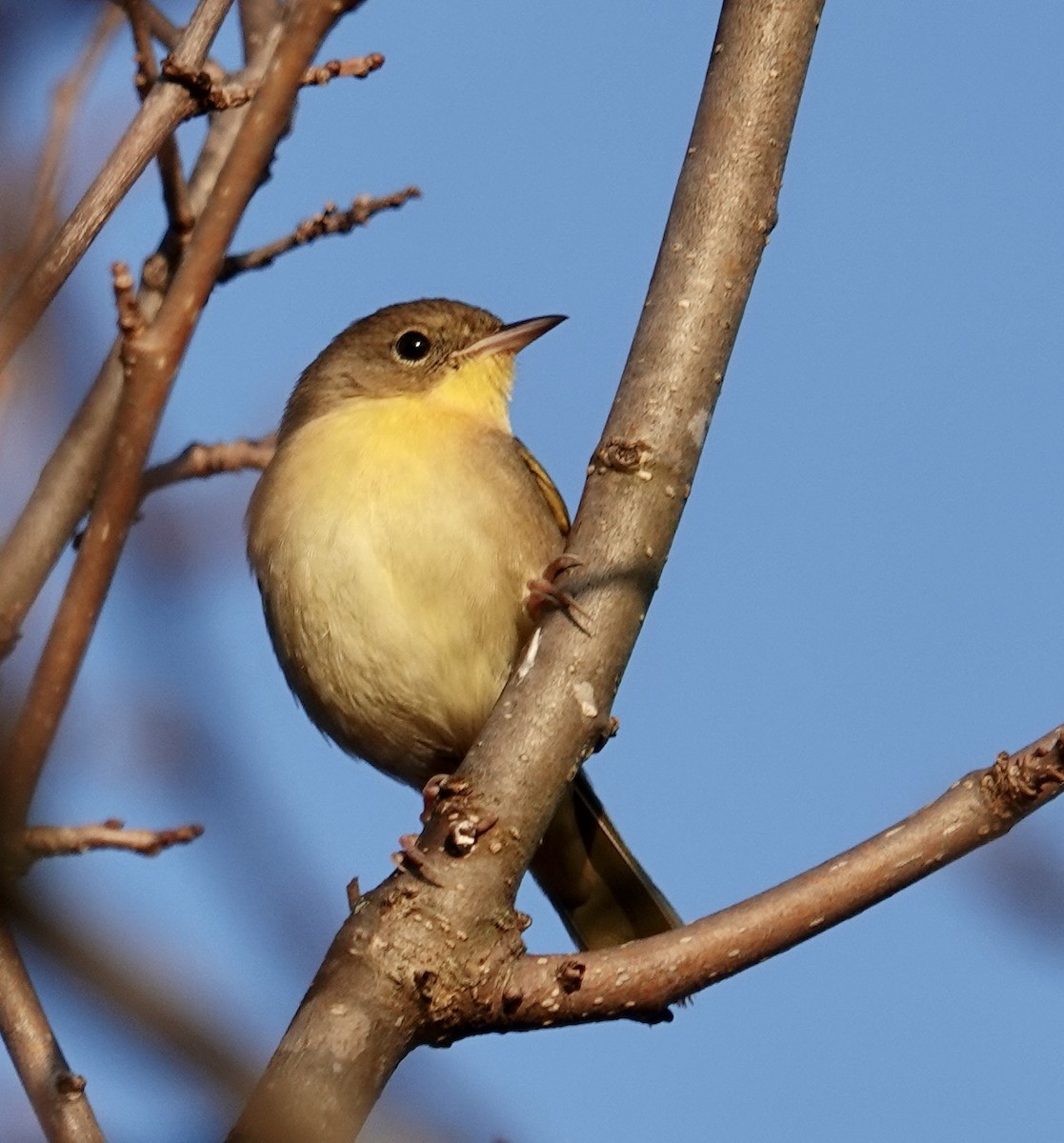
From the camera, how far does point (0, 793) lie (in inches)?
51.6

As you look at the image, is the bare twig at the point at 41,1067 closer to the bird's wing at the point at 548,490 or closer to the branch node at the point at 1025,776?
the branch node at the point at 1025,776

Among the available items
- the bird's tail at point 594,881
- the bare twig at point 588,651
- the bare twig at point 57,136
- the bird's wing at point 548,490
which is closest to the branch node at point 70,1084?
the bare twig at point 588,651

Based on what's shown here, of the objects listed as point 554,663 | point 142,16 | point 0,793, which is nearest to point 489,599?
point 554,663

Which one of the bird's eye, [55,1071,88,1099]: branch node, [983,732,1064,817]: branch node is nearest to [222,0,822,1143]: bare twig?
[55,1071,88,1099]: branch node

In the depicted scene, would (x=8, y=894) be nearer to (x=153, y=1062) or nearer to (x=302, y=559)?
(x=153, y=1062)

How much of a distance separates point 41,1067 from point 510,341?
13.9 feet

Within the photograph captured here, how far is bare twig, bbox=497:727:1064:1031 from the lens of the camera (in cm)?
305

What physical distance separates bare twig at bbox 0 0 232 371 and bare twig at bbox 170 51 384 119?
15 mm

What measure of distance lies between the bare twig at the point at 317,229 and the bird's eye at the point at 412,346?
3.15 ft

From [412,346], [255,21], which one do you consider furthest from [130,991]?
[412,346]

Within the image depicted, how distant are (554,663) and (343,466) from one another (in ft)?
6.84

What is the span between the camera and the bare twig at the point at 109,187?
1.86 metres

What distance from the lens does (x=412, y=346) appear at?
261 inches

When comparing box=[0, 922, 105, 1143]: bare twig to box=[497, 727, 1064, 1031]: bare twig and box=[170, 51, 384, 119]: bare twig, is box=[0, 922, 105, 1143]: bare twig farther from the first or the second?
box=[170, 51, 384, 119]: bare twig
